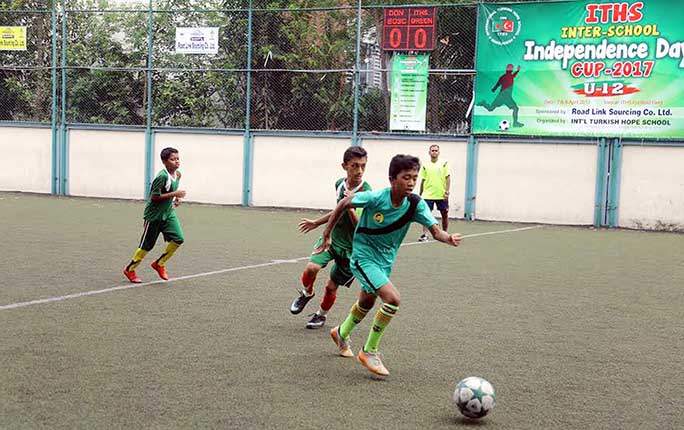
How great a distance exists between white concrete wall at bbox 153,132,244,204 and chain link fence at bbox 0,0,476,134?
16.4 inches

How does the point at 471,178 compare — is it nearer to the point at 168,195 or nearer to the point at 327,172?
the point at 327,172

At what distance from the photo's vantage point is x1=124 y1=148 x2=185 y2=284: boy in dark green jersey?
9397 mm

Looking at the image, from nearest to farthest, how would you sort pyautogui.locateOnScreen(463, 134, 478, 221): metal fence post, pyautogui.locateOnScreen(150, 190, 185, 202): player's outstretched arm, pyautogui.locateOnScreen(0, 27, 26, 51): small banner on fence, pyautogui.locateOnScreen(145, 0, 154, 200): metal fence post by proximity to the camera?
pyautogui.locateOnScreen(150, 190, 185, 202): player's outstretched arm → pyautogui.locateOnScreen(463, 134, 478, 221): metal fence post → pyautogui.locateOnScreen(145, 0, 154, 200): metal fence post → pyautogui.locateOnScreen(0, 27, 26, 51): small banner on fence

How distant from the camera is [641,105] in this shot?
18.6 metres

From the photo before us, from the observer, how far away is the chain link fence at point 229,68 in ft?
67.4

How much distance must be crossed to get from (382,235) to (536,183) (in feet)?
46.9

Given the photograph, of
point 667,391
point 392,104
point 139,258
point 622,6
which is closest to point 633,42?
point 622,6

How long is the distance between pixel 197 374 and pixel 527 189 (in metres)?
15.2

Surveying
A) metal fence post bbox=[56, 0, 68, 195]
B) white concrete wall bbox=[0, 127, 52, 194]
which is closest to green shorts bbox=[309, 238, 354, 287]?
metal fence post bbox=[56, 0, 68, 195]

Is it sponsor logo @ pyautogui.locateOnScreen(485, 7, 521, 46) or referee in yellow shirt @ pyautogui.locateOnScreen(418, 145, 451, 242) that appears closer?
referee in yellow shirt @ pyautogui.locateOnScreen(418, 145, 451, 242)

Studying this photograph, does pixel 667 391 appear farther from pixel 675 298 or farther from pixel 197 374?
pixel 675 298

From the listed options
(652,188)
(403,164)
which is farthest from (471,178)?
(403,164)

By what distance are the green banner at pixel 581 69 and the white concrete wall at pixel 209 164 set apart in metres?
6.14

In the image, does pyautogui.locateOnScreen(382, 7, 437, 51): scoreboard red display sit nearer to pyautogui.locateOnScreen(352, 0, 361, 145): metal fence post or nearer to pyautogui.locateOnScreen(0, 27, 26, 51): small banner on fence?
pyautogui.locateOnScreen(352, 0, 361, 145): metal fence post
